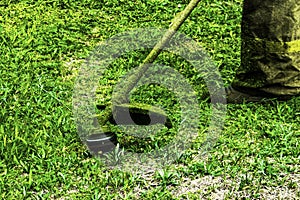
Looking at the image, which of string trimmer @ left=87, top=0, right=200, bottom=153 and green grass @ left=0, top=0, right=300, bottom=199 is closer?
green grass @ left=0, top=0, right=300, bottom=199

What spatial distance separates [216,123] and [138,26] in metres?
1.86

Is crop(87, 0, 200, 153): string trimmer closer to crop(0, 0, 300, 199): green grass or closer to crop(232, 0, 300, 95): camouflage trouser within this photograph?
crop(0, 0, 300, 199): green grass

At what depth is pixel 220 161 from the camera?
12.9 ft

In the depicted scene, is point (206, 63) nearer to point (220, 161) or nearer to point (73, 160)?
point (220, 161)

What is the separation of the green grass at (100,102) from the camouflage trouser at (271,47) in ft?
0.51

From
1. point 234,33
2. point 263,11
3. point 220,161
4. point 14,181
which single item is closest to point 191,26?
point 234,33

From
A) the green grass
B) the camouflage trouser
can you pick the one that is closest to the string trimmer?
the green grass

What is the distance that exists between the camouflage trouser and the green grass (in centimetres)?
16

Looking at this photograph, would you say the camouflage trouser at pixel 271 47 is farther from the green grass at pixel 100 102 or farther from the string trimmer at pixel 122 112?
the string trimmer at pixel 122 112

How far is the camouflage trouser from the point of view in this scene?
426cm

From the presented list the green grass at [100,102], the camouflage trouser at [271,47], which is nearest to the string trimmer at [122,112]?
the green grass at [100,102]

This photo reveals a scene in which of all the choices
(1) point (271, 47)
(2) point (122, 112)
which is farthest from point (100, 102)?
(1) point (271, 47)

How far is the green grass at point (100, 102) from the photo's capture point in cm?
369

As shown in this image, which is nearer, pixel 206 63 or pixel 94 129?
pixel 94 129
